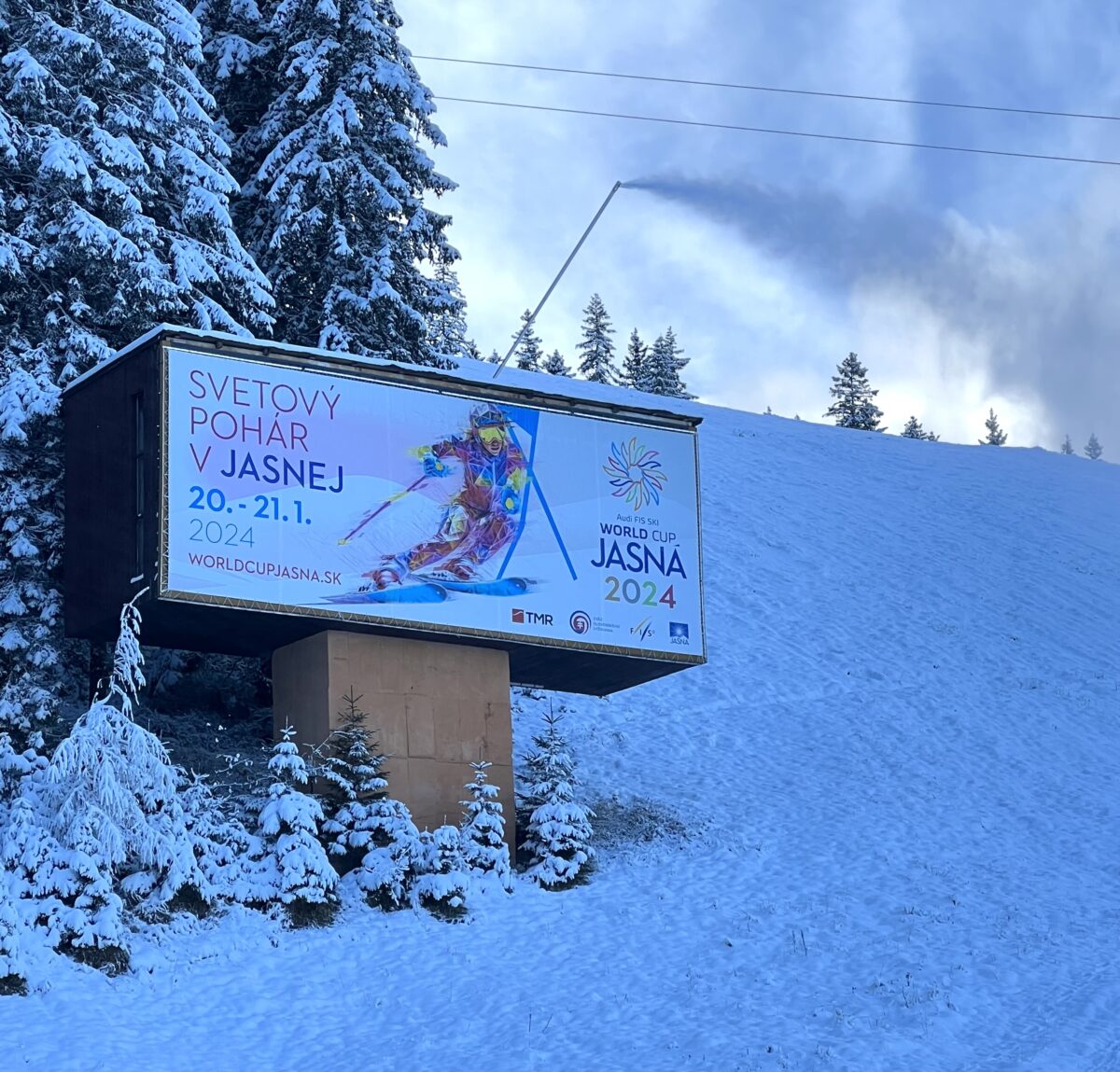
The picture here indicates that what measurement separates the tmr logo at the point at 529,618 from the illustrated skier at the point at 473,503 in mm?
835

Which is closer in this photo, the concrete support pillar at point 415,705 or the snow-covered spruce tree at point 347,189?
Result: the concrete support pillar at point 415,705

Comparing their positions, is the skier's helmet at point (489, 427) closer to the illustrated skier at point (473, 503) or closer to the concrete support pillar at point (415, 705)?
the illustrated skier at point (473, 503)

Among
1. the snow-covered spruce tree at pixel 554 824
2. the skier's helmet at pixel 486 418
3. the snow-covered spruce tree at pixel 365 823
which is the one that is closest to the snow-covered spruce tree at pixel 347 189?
the skier's helmet at pixel 486 418

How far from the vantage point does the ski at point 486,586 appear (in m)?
23.2

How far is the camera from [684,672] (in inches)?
1264

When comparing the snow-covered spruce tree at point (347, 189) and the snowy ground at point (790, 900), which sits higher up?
the snow-covered spruce tree at point (347, 189)

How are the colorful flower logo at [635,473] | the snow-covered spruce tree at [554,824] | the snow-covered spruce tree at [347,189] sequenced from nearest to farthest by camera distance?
the snow-covered spruce tree at [554,824]
the colorful flower logo at [635,473]
the snow-covered spruce tree at [347,189]

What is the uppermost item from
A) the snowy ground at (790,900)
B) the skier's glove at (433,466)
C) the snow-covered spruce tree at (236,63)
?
the snow-covered spruce tree at (236,63)

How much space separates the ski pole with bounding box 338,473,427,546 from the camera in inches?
885

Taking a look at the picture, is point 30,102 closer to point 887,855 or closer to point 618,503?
point 618,503

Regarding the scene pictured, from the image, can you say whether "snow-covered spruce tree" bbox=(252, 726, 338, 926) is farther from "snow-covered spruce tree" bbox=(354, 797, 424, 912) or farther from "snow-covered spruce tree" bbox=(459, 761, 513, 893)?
"snow-covered spruce tree" bbox=(459, 761, 513, 893)

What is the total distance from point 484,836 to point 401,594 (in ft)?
10.6

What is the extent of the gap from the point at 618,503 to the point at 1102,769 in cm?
927

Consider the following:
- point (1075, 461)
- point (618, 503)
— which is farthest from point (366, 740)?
point (1075, 461)
